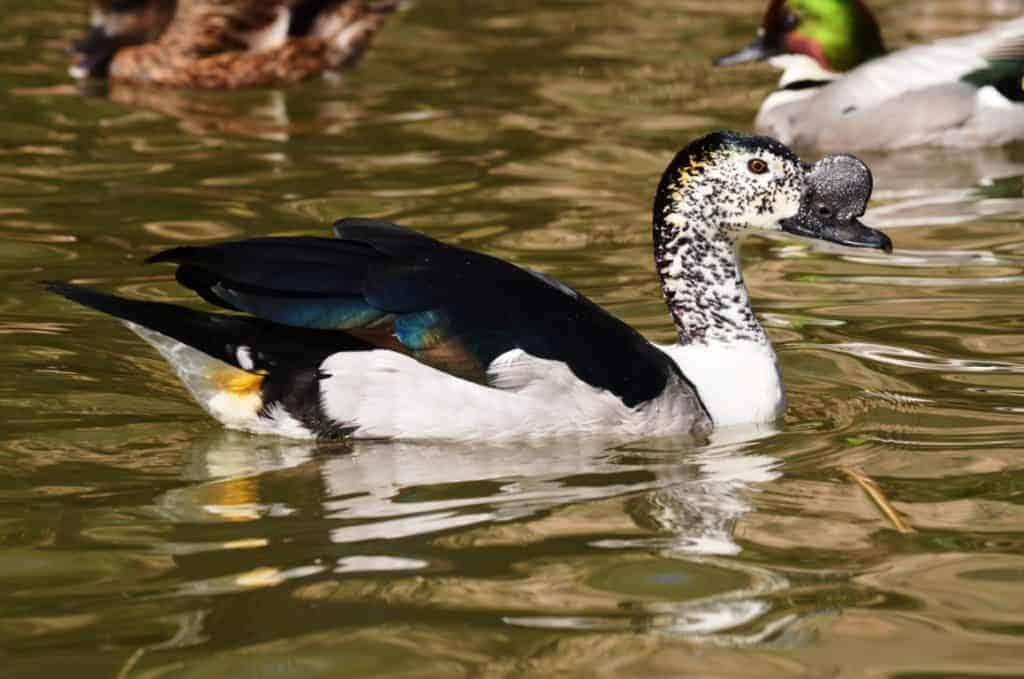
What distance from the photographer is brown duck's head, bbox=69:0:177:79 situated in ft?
44.0

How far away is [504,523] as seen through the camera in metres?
5.92

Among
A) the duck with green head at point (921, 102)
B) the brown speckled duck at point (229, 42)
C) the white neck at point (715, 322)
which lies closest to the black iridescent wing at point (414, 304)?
the white neck at point (715, 322)

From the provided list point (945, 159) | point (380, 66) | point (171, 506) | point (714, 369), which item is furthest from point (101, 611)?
point (380, 66)

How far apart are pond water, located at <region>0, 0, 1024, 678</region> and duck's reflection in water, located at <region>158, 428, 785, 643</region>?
1 cm

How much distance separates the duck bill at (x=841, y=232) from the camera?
7.14 meters

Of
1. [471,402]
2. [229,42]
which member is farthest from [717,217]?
[229,42]

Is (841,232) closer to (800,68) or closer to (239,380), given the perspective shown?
(239,380)

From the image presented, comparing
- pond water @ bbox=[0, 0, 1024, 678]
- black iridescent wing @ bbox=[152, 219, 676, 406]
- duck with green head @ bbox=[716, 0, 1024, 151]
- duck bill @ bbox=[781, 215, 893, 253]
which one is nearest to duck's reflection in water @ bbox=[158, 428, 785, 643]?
pond water @ bbox=[0, 0, 1024, 678]

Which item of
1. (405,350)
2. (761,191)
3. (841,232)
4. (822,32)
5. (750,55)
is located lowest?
(750,55)

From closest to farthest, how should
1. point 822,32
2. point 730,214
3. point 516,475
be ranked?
point 516,475 → point 730,214 → point 822,32

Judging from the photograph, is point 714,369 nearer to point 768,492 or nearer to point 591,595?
point 768,492

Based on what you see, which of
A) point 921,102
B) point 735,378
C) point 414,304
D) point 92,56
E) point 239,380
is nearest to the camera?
point 414,304

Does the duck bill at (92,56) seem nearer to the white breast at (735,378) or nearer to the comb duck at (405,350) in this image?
the comb duck at (405,350)

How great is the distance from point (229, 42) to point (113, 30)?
777 millimetres
